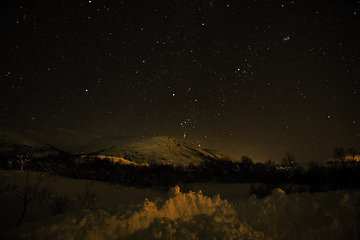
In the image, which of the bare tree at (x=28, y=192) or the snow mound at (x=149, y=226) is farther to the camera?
the bare tree at (x=28, y=192)

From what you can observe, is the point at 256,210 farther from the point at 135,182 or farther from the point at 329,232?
the point at 135,182

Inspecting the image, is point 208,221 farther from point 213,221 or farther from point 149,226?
point 149,226

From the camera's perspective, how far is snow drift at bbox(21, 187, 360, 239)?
1.49m

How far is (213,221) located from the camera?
5.79 feet

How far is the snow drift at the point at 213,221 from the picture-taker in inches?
58.8

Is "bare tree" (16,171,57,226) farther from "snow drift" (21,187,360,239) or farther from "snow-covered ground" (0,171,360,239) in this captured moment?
"snow drift" (21,187,360,239)

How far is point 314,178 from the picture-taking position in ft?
36.5

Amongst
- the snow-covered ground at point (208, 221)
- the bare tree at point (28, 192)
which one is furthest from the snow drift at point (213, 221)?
the bare tree at point (28, 192)

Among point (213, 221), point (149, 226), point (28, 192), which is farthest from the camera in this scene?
point (28, 192)

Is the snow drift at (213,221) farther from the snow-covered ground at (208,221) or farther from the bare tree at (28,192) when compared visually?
the bare tree at (28,192)

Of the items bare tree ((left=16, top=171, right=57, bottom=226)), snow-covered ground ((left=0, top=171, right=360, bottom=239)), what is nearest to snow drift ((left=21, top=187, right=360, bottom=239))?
snow-covered ground ((left=0, top=171, right=360, bottom=239))

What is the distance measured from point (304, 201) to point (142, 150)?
49.3 meters

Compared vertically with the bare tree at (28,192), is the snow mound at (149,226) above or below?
above

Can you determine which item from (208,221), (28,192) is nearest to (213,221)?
(208,221)
